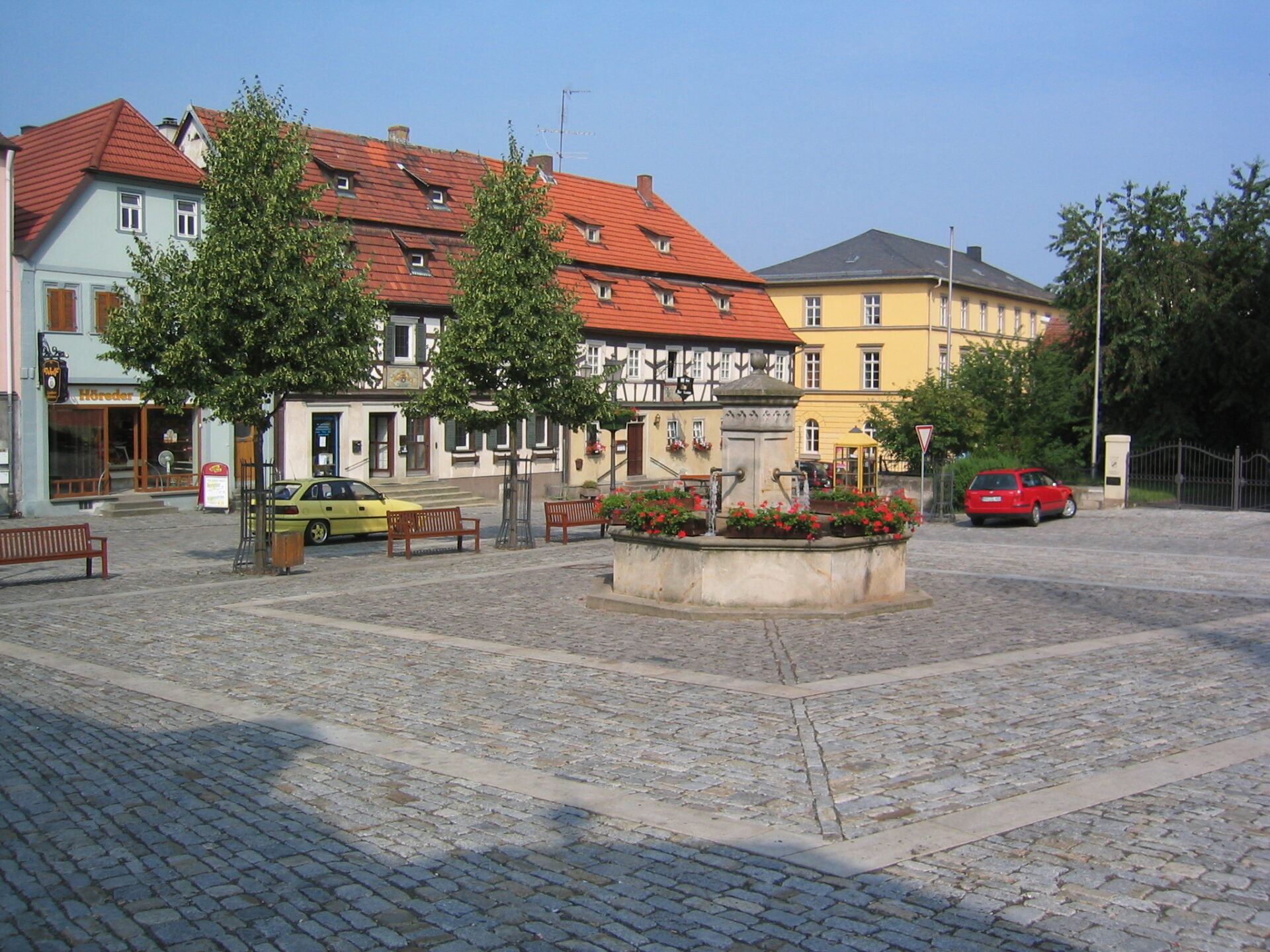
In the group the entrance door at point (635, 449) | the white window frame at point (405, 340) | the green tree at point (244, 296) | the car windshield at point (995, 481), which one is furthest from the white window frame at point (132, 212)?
the car windshield at point (995, 481)

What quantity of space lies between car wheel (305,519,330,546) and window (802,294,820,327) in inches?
1671

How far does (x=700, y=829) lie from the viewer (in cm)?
662

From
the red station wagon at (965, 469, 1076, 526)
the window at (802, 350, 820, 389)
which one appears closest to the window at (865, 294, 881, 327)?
the window at (802, 350, 820, 389)

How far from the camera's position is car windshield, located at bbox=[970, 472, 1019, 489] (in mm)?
31219

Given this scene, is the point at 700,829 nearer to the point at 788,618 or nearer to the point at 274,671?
the point at 274,671

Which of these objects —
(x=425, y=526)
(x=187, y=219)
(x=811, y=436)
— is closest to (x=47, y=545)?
(x=425, y=526)

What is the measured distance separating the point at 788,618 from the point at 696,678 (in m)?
3.51

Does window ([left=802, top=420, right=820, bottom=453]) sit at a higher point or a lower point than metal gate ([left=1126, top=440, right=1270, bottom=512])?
higher

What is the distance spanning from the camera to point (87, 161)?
1230 inches

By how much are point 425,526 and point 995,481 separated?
16.1 m

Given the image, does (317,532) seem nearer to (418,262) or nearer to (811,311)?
(418,262)

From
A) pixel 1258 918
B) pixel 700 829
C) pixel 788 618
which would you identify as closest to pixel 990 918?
pixel 1258 918

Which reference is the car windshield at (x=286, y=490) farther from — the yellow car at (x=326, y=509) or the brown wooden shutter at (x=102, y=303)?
the brown wooden shutter at (x=102, y=303)

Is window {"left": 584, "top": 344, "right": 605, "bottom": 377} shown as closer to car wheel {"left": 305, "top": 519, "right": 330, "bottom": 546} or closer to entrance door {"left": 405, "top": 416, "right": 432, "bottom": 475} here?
entrance door {"left": 405, "top": 416, "right": 432, "bottom": 475}
